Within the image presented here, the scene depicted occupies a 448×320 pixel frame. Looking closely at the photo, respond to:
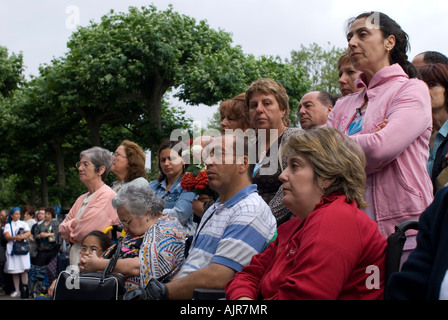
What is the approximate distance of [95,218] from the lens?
5.13m

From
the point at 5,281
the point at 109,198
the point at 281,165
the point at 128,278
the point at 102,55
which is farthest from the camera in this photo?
the point at 102,55

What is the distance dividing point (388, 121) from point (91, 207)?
339cm

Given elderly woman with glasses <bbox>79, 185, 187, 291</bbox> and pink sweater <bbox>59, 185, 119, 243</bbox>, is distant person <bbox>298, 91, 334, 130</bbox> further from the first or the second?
pink sweater <bbox>59, 185, 119, 243</bbox>

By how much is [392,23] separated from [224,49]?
20.1m

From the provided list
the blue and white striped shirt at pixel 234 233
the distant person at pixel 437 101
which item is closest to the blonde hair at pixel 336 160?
the blue and white striped shirt at pixel 234 233

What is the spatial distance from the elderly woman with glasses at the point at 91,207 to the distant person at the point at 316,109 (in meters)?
2.00

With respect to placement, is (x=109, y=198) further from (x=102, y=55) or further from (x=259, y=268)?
(x=102, y=55)

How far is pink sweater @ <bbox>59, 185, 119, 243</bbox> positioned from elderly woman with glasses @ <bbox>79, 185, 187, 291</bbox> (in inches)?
38.6

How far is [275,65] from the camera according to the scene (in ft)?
76.7

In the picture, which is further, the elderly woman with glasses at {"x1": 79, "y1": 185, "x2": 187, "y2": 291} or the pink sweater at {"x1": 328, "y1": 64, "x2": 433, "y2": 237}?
the elderly woman with glasses at {"x1": 79, "y1": 185, "x2": 187, "y2": 291}

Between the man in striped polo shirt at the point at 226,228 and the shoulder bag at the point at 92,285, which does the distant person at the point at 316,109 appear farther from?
the shoulder bag at the point at 92,285

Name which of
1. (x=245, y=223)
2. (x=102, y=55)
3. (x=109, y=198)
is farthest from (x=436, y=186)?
(x=102, y=55)

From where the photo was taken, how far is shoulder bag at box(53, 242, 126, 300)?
3562 mm

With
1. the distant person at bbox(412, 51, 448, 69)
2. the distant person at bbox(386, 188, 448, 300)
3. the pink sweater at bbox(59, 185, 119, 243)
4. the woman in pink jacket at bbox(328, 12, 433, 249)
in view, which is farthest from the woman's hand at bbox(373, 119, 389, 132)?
the pink sweater at bbox(59, 185, 119, 243)
